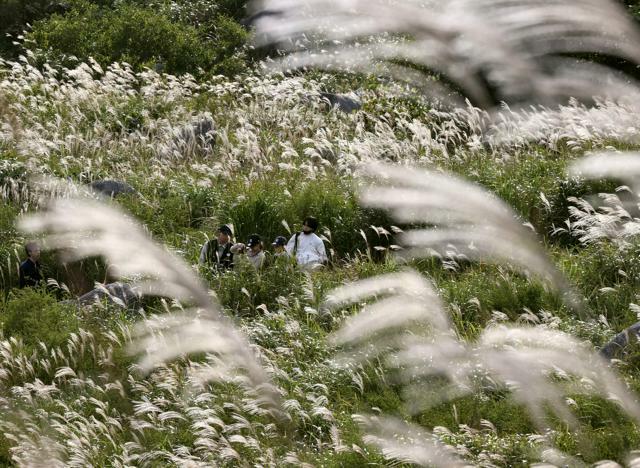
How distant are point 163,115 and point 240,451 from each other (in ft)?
39.7

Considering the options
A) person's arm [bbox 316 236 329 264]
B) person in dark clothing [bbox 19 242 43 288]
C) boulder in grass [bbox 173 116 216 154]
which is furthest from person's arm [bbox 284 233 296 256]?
boulder in grass [bbox 173 116 216 154]

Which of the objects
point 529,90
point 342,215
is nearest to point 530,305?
point 342,215

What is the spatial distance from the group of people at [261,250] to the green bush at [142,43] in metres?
10.5

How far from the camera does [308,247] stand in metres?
10.1

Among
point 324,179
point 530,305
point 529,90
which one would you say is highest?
point 324,179

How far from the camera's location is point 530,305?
7.45m

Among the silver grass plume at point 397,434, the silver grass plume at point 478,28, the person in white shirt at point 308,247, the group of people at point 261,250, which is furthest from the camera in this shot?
the person in white shirt at point 308,247

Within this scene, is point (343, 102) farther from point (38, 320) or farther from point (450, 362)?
point (450, 362)

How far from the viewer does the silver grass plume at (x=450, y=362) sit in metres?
2.95

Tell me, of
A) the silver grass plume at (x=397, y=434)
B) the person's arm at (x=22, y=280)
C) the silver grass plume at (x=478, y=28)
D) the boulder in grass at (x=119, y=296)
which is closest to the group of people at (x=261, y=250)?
the boulder in grass at (x=119, y=296)

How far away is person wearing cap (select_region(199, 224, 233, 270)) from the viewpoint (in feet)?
32.8

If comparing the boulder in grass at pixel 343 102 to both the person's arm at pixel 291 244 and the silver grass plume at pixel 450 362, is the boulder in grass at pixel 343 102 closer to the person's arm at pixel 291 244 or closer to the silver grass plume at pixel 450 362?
the person's arm at pixel 291 244

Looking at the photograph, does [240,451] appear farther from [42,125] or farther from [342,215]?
[42,125]

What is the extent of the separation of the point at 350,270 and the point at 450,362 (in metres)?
3.82
